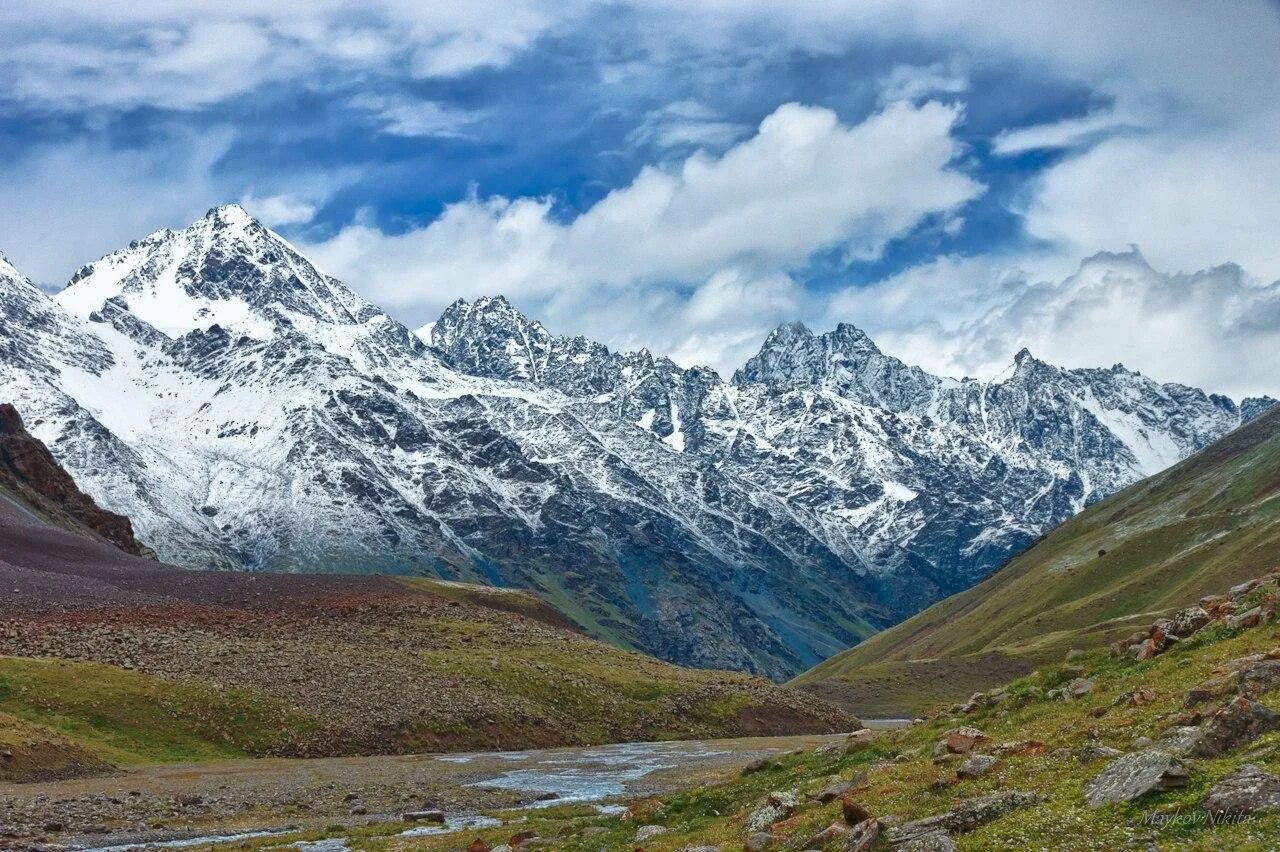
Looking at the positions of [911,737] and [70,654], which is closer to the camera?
[911,737]

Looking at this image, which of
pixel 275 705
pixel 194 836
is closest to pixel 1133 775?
pixel 194 836

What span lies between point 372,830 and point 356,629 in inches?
2937

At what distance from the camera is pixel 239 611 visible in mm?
123562

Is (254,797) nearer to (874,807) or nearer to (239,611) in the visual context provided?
(874,807)

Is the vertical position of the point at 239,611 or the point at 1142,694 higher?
the point at 239,611

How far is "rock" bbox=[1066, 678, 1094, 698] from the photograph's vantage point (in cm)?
4122

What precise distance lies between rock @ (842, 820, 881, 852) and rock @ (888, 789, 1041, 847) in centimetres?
38

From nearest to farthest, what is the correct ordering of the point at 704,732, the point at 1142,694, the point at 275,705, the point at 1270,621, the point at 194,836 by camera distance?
the point at 1142,694
the point at 1270,621
the point at 194,836
the point at 275,705
the point at 704,732

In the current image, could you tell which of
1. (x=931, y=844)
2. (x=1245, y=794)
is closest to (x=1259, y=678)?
(x=1245, y=794)

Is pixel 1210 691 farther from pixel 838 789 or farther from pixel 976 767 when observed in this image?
pixel 838 789

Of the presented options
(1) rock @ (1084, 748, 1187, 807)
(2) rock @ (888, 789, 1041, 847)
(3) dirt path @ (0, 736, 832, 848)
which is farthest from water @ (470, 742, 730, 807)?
(1) rock @ (1084, 748, 1187, 807)

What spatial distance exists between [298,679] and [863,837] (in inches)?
3133

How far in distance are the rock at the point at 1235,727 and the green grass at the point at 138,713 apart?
67216 mm

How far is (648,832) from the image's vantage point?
41.7 metres
